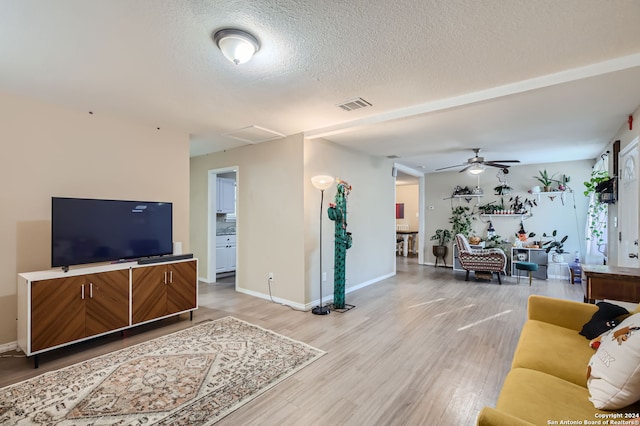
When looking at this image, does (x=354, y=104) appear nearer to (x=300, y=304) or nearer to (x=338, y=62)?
(x=338, y=62)

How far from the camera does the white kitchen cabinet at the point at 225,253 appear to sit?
6445mm

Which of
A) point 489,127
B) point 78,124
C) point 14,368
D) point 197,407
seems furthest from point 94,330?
point 489,127

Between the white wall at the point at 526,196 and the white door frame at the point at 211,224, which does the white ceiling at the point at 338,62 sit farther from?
the white wall at the point at 526,196

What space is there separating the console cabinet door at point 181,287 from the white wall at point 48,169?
1055 millimetres

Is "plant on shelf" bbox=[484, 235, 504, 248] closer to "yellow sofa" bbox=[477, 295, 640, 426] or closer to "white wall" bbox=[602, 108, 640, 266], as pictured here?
"white wall" bbox=[602, 108, 640, 266]

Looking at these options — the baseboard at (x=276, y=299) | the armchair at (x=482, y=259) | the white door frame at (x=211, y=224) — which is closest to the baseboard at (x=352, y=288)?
the baseboard at (x=276, y=299)

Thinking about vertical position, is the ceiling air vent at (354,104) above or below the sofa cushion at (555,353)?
above

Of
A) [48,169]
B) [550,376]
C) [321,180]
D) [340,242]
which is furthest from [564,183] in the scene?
[48,169]

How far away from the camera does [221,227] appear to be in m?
6.88

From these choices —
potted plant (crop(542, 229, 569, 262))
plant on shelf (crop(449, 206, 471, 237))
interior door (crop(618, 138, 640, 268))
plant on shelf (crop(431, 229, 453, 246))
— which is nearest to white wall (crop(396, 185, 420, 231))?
plant on shelf (crop(431, 229, 453, 246))

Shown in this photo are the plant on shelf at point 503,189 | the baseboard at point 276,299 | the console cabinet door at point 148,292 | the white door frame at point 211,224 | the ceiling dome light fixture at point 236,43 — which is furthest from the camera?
the plant on shelf at point 503,189

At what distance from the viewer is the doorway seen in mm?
5922

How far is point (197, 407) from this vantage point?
6.85ft

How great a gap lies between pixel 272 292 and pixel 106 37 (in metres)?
3.71
